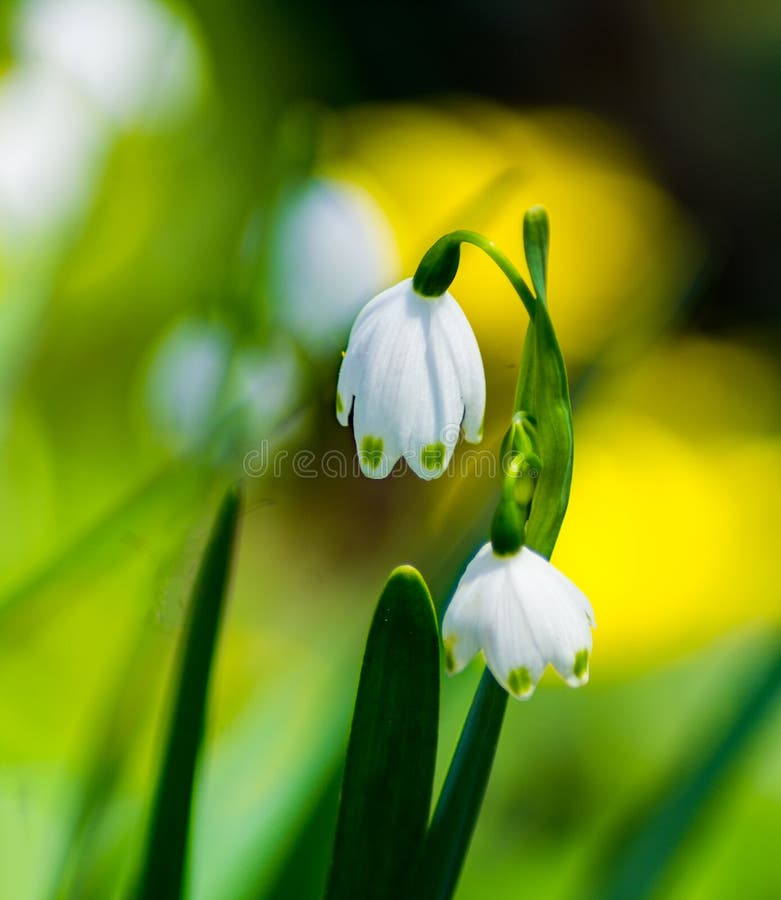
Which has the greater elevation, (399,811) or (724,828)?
(724,828)

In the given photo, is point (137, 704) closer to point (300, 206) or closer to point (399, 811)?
point (399, 811)

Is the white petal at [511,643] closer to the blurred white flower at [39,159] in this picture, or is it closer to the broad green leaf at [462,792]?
the broad green leaf at [462,792]

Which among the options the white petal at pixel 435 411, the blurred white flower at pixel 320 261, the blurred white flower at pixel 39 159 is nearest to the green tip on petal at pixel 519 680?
the white petal at pixel 435 411

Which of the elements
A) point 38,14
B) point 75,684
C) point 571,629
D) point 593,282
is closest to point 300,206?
point 571,629

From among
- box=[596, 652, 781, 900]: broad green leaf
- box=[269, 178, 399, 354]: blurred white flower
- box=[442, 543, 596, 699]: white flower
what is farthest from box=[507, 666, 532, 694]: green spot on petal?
box=[269, 178, 399, 354]: blurred white flower

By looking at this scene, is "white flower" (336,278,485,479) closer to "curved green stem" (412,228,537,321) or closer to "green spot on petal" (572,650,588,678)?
"curved green stem" (412,228,537,321)

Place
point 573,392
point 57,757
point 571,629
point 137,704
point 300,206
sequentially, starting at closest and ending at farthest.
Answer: point 571,629, point 137,704, point 573,392, point 300,206, point 57,757
